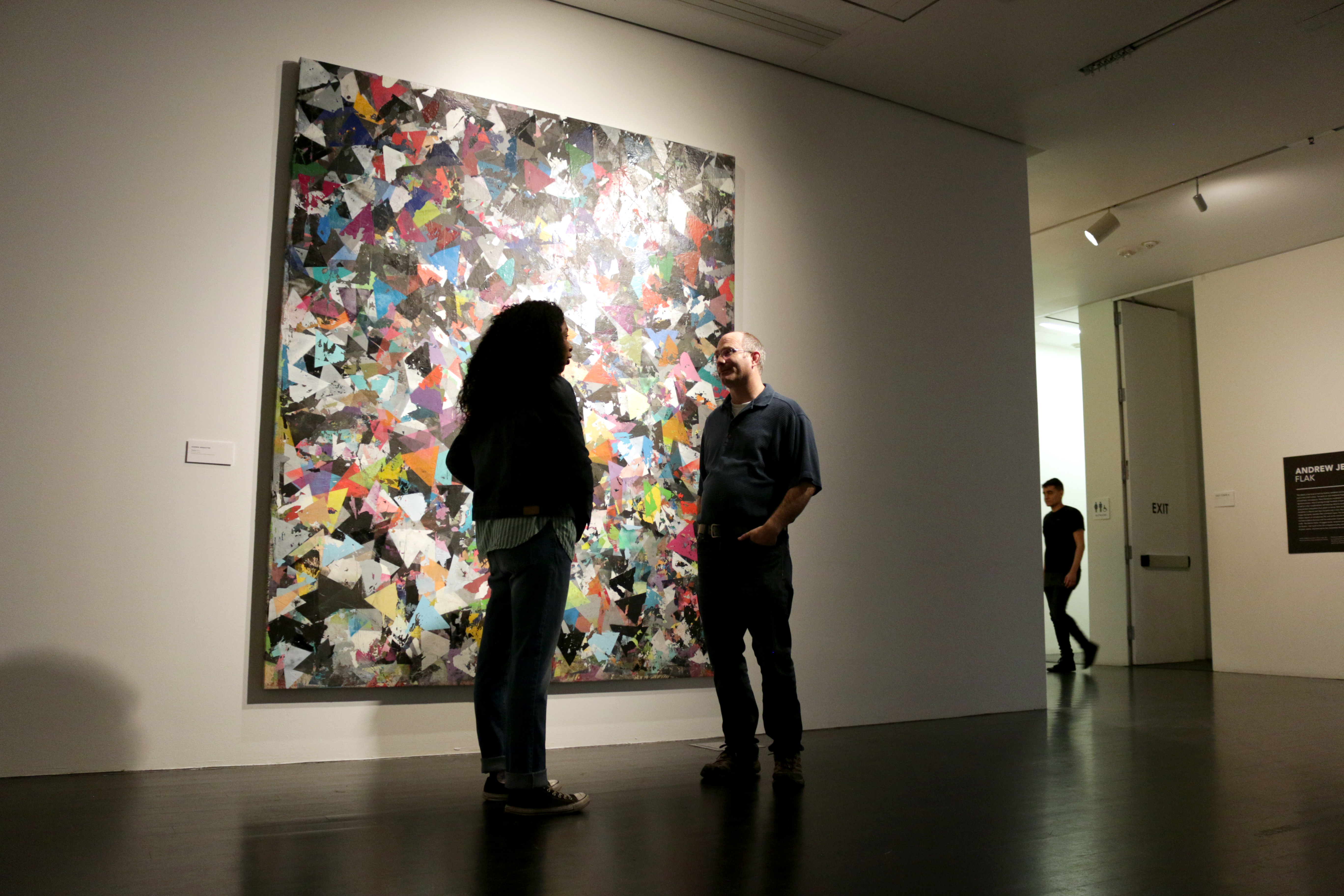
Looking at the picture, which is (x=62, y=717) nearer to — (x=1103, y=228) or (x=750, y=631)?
(x=750, y=631)

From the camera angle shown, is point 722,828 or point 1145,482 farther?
point 1145,482

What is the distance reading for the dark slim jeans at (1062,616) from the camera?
311 inches

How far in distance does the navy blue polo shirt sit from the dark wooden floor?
906 mm

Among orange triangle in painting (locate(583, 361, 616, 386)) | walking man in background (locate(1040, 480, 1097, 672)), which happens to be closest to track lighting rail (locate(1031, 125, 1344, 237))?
walking man in background (locate(1040, 480, 1097, 672))

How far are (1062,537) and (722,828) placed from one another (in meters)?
6.38

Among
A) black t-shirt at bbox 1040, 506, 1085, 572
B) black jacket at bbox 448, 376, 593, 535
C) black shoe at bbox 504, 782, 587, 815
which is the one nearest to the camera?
black shoe at bbox 504, 782, 587, 815

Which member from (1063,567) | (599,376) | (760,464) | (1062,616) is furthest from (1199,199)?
(760,464)

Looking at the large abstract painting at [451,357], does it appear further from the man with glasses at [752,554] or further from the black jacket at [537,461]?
the black jacket at [537,461]

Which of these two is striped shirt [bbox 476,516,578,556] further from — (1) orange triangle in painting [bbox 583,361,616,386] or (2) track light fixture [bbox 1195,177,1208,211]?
(2) track light fixture [bbox 1195,177,1208,211]

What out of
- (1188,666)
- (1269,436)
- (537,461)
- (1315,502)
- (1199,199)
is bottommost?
(1188,666)

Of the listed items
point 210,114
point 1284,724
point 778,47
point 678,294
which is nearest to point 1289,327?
point 1284,724

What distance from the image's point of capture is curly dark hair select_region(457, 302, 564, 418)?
282 centimetres

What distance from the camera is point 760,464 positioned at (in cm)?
333

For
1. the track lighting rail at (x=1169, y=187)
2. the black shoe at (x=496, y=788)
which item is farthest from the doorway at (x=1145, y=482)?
the black shoe at (x=496, y=788)
